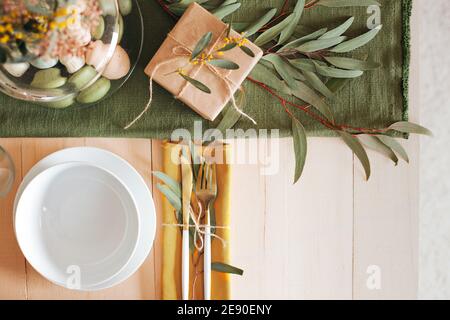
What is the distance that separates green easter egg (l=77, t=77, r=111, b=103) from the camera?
75 cm

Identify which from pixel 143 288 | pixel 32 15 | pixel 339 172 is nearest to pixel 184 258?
pixel 143 288

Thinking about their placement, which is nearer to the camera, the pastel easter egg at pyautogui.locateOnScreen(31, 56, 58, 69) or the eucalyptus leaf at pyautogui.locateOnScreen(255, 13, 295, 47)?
the pastel easter egg at pyautogui.locateOnScreen(31, 56, 58, 69)

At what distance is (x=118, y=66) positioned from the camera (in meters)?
0.74

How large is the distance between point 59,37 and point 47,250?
349 millimetres

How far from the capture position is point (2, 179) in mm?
798

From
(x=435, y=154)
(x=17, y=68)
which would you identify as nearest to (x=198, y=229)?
(x=17, y=68)

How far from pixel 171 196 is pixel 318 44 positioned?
338mm

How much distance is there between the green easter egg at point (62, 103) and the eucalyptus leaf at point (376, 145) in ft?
1.54

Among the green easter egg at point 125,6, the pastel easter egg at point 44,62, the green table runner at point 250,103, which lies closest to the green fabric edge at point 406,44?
the green table runner at point 250,103

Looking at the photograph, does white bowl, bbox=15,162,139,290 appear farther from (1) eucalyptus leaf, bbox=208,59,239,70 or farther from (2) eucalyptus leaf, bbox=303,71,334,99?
(2) eucalyptus leaf, bbox=303,71,334,99

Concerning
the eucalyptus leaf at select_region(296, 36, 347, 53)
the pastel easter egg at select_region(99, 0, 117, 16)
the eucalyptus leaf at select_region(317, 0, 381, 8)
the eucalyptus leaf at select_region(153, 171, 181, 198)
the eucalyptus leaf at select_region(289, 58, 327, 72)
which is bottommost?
the eucalyptus leaf at select_region(153, 171, 181, 198)

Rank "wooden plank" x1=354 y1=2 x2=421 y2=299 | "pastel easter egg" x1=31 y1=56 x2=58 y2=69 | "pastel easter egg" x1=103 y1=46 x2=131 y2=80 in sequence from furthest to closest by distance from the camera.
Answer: "wooden plank" x1=354 y1=2 x2=421 y2=299 → "pastel easter egg" x1=103 y1=46 x2=131 y2=80 → "pastel easter egg" x1=31 y1=56 x2=58 y2=69

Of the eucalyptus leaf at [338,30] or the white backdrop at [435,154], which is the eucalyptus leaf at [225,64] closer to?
the eucalyptus leaf at [338,30]

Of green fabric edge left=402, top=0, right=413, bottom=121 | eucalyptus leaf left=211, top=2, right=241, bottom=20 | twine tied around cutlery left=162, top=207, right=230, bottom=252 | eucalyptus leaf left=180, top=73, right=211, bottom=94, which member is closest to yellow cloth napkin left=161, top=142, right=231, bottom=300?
twine tied around cutlery left=162, top=207, right=230, bottom=252
